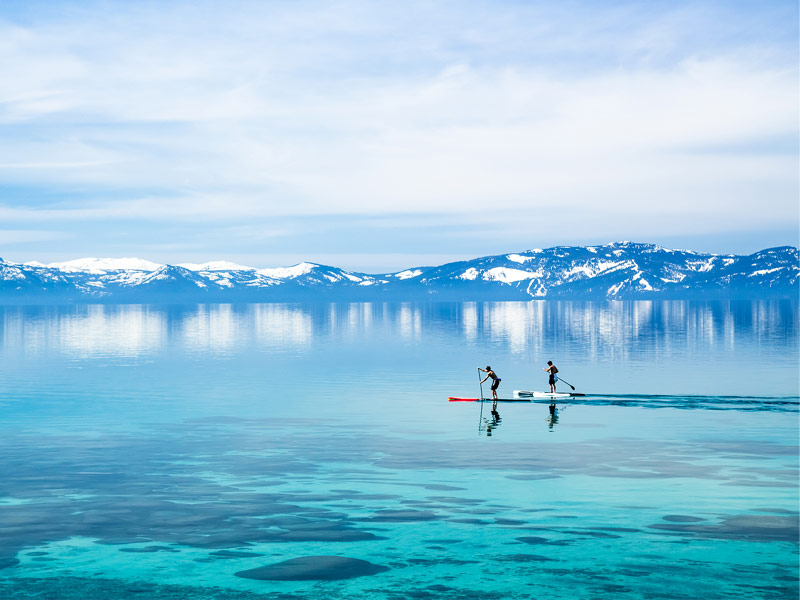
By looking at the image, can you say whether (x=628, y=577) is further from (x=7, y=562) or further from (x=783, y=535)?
(x=7, y=562)

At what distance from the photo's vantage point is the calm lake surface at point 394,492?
985 inches

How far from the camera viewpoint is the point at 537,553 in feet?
88.5

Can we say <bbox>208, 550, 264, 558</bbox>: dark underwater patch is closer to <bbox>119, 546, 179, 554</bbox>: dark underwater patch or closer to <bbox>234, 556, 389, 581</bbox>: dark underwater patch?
<bbox>234, 556, 389, 581</bbox>: dark underwater patch

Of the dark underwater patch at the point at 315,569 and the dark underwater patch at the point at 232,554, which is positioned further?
the dark underwater patch at the point at 232,554

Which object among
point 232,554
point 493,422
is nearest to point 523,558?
point 232,554

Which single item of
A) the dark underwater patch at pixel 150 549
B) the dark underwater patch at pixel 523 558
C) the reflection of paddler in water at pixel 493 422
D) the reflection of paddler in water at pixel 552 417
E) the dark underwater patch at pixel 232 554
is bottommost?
the reflection of paddler in water at pixel 552 417

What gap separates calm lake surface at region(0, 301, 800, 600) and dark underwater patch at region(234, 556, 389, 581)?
0.09 meters

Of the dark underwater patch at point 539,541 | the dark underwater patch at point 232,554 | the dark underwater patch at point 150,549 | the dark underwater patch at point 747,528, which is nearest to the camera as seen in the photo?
the dark underwater patch at point 232,554

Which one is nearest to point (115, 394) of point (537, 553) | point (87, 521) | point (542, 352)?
point (87, 521)

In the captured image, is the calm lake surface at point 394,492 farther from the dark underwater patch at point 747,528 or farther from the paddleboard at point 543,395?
the paddleboard at point 543,395

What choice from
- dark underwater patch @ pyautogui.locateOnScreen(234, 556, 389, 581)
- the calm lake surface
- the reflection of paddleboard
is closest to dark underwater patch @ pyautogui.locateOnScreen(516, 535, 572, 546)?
the calm lake surface

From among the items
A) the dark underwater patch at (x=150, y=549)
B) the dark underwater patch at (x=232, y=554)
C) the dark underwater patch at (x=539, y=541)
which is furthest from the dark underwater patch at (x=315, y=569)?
the dark underwater patch at (x=539, y=541)

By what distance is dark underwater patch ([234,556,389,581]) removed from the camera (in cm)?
2505

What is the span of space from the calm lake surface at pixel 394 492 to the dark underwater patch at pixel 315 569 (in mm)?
90
